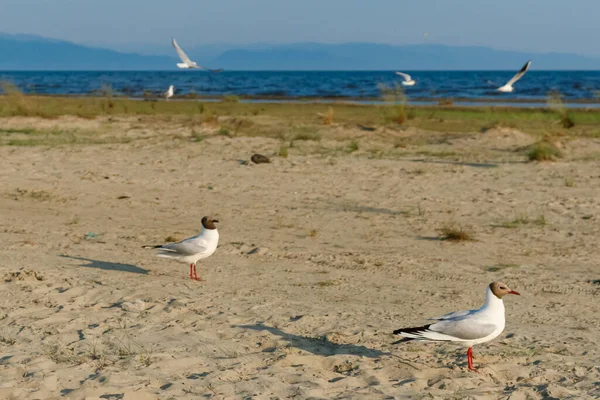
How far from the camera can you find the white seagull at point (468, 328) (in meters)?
5.34

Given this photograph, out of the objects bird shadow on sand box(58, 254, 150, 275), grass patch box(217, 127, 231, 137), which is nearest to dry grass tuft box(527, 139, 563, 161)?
grass patch box(217, 127, 231, 137)

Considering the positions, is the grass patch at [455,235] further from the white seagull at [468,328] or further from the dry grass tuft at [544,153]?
the dry grass tuft at [544,153]

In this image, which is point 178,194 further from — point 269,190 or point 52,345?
point 52,345

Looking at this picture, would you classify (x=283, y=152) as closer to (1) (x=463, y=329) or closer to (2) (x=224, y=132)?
(2) (x=224, y=132)

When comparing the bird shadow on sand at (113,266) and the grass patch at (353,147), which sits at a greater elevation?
the grass patch at (353,147)

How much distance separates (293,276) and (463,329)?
2997 millimetres

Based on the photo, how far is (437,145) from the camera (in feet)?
57.5

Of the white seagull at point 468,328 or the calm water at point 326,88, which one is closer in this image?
the white seagull at point 468,328

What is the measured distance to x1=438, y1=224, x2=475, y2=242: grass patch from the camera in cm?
968

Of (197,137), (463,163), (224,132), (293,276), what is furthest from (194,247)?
(224,132)

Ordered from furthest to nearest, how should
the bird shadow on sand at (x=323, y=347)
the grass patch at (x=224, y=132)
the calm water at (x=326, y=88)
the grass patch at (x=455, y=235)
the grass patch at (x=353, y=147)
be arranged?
the calm water at (x=326, y=88), the grass patch at (x=224, y=132), the grass patch at (x=353, y=147), the grass patch at (x=455, y=235), the bird shadow on sand at (x=323, y=347)

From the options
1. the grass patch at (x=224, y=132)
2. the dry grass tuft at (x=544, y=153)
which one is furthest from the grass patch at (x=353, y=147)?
the dry grass tuft at (x=544, y=153)

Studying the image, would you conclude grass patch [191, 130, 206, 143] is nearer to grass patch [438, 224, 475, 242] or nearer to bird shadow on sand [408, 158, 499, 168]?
bird shadow on sand [408, 158, 499, 168]

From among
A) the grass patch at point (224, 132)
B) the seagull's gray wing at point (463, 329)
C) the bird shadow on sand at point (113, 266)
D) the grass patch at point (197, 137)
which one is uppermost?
the grass patch at point (224, 132)
